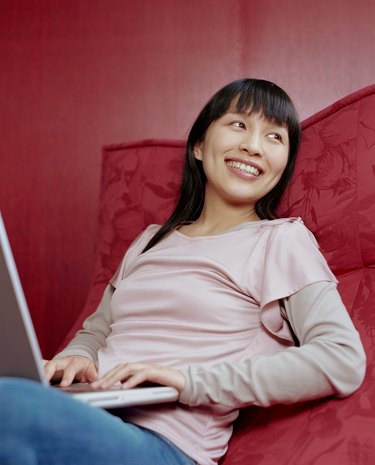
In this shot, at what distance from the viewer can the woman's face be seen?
1.47m

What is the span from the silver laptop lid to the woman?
0.06m

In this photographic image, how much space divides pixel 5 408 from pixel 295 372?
1.49 feet

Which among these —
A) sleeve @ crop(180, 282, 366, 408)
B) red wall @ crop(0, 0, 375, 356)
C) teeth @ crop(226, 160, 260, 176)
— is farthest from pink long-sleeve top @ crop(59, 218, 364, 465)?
red wall @ crop(0, 0, 375, 356)

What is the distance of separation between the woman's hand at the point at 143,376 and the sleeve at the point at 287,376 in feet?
0.05

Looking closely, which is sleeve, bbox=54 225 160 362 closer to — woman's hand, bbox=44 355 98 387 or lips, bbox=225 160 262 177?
woman's hand, bbox=44 355 98 387

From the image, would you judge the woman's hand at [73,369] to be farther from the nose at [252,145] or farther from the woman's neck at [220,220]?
the nose at [252,145]

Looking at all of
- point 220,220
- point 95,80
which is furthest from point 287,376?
point 95,80

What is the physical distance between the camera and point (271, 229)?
134 cm

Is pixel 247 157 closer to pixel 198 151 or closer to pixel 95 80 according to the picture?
pixel 198 151

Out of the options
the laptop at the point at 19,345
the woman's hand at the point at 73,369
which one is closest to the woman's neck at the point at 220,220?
the woman's hand at the point at 73,369

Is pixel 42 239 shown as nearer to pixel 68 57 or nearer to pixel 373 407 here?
pixel 68 57

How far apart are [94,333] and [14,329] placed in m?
0.61

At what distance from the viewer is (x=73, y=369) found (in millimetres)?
1252

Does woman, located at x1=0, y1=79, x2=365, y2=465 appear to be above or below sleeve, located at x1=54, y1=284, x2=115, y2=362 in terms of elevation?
above
